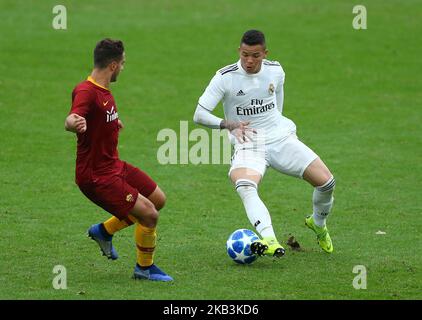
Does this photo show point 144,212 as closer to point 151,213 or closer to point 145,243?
point 151,213

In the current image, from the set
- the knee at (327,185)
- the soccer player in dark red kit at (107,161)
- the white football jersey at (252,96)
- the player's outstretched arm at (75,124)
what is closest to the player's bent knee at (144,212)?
the soccer player in dark red kit at (107,161)

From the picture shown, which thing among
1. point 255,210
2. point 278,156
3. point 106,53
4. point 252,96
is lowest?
point 255,210

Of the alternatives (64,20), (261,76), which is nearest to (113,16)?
(64,20)

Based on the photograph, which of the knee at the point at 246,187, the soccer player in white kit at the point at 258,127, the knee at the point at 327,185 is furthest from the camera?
the knee at the point at 327,185

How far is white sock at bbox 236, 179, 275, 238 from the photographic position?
10203mm

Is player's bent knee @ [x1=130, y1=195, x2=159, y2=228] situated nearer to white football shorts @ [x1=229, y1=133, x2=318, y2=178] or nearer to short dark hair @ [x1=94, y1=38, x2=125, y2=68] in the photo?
short dark hair @ [x1=94, y1=38, x2=125, y2=68]

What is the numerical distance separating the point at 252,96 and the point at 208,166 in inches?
229

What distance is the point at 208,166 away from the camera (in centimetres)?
1661

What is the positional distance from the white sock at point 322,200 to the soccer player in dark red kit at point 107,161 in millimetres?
2337

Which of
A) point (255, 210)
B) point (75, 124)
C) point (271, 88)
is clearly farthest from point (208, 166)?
point (75, 124)

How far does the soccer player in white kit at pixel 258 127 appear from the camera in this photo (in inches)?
417

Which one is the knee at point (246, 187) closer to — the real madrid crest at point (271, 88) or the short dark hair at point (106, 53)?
the real madrid crest at point (271, 88)

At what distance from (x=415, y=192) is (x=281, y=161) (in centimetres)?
449

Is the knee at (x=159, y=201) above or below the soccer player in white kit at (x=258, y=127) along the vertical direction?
below
